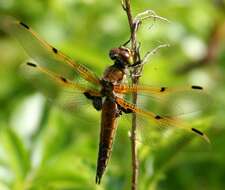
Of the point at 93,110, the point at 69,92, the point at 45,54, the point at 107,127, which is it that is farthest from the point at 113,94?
the point at 93,110

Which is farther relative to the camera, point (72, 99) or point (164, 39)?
point (164, 39)

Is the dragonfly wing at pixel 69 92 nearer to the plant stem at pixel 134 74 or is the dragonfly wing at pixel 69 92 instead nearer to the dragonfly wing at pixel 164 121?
the dragonfly wing at pixel 164 121

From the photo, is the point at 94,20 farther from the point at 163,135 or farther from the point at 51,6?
the point at 163,135

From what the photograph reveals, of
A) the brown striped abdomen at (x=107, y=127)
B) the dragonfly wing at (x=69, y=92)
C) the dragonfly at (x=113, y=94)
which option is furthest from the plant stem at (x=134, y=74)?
the dragonfly wing at (x=69, y=92)

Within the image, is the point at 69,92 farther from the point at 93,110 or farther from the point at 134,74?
the point at 93,110

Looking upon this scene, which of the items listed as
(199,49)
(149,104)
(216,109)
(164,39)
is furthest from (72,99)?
(199,49)
